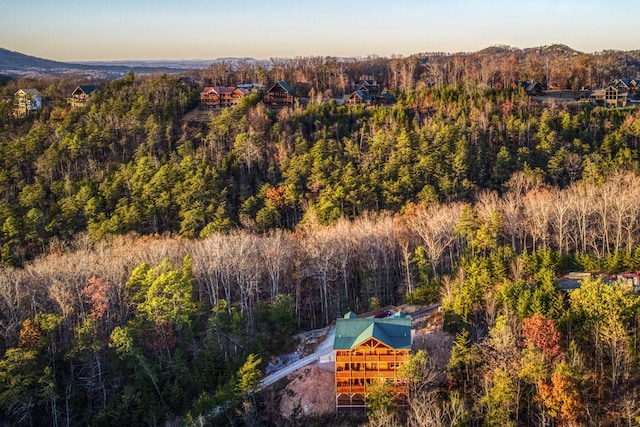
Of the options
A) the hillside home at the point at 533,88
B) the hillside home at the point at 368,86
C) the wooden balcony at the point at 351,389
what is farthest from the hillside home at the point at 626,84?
the wooden balcony at the point at 351,389

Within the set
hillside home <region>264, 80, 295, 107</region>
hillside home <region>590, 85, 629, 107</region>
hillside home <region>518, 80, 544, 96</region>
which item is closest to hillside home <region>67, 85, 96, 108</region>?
hillside home <region>264, 80, 295, 107</region>

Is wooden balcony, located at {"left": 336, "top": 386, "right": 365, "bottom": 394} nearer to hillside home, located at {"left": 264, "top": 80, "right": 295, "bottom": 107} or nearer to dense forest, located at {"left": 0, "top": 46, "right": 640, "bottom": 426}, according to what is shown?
dense forest, located at {"left": 0, "top": 46, "right": 640, "bottom": 426}

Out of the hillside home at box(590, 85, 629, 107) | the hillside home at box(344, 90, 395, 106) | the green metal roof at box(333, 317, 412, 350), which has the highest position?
the hillside home at box(344, 90, 395, 106)

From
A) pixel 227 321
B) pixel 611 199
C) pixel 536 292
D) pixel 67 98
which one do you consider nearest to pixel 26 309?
pixel 227 321

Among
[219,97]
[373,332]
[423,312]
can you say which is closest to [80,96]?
[219,97]

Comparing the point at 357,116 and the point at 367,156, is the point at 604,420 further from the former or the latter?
the point at 357,116

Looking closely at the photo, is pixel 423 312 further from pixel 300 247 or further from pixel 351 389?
pixel 300 247
